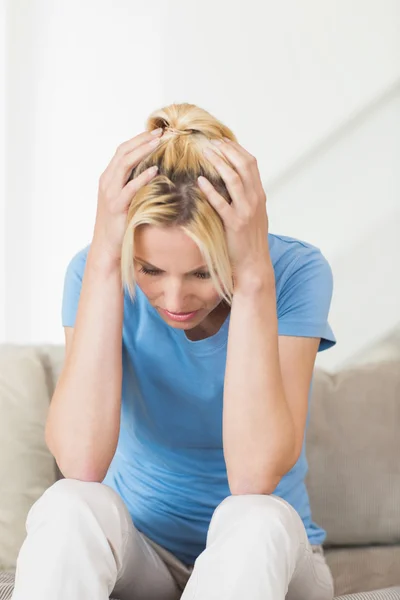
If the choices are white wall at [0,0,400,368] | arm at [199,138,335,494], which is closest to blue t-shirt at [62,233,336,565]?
arm at [199,138,335,494]

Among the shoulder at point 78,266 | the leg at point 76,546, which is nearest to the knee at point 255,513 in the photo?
the leg at point 76,546

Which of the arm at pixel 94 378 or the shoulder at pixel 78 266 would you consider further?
the shoulder at pixel 78 266

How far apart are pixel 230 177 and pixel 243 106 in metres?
1.23

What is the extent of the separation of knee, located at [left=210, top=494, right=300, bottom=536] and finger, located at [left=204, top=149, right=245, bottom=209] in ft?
1.32

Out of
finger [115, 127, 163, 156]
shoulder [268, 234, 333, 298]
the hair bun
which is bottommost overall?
shoulder [268, 234, 333, 298]

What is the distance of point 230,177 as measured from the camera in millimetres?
1185

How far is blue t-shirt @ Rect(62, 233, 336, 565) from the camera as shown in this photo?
4.55 feet

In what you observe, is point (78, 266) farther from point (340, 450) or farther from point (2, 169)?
point (2, 169)

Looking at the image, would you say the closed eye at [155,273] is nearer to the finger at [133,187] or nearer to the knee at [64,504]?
the finger at [133,187]

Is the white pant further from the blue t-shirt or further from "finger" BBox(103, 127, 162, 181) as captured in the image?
"finger" BBox(103, 127, 162, 181)

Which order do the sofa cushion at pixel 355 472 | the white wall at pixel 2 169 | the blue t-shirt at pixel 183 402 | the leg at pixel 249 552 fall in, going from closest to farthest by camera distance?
the leg at pixel 249 552 < the blue t-shirt at pixel 183 402 < the sofa cushion at pixel 355 472 < the white wall at pixel 2 169

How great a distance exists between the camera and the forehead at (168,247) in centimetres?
115

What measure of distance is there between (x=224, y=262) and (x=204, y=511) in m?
0.47

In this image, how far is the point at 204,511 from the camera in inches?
56.6
